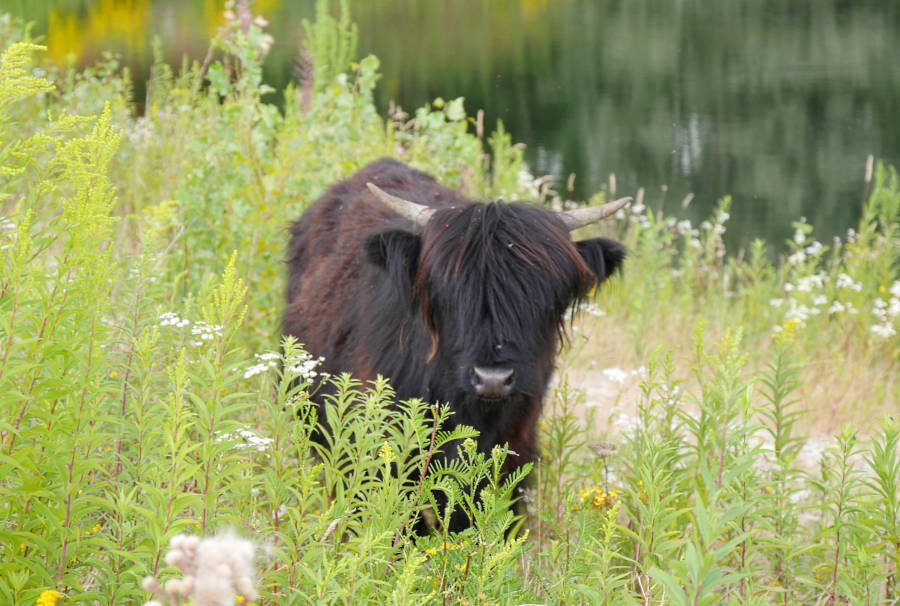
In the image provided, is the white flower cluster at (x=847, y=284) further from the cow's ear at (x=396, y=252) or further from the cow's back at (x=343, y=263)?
the cow's ear at (x=396, y=252)

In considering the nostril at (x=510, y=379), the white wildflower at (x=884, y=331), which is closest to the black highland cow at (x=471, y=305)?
the nostril at (x=510, y=379)

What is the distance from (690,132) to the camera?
70.5 feet

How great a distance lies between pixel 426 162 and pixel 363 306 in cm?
342

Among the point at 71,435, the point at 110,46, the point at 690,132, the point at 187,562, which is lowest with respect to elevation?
the point at 690,132

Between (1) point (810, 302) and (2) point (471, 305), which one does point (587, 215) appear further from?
(1) point (810, 302)

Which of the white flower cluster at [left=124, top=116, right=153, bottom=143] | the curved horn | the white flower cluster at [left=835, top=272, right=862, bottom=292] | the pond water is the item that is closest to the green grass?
the curved horn

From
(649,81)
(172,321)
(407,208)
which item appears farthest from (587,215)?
(649,81)

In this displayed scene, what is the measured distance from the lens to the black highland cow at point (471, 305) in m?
3.94

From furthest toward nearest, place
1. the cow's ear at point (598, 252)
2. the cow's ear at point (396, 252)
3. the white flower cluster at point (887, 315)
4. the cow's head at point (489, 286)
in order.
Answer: the white flower cluster at point (887, 315) → the cow's ear at point (598, 252) → the cow's ear at point (396, 252) → the cow's head at point (489, 286)

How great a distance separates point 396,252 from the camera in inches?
167

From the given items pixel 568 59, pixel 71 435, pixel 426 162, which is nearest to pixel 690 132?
pixel 568 59

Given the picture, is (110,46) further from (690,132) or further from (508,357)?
(508,357)

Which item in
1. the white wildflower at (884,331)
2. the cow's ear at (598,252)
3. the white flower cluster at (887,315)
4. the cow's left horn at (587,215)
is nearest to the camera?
the cow's ear at (598,252)

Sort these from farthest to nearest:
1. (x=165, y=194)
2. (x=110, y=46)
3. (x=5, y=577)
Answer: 1. (x=110, y=46)
2. (x=165, y=194)
3. (x=5, y=577)
